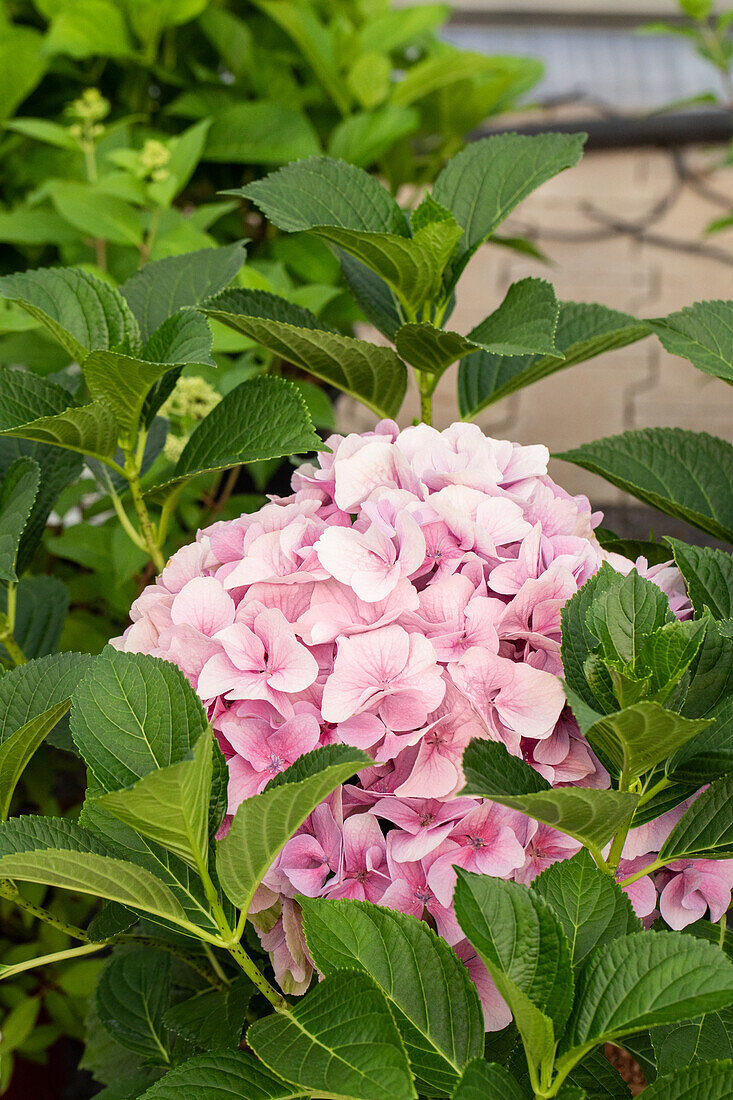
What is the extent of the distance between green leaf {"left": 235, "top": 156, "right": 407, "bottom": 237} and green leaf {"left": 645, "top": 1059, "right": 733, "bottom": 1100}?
48 cm

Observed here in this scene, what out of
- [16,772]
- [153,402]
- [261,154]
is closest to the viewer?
[16,772]

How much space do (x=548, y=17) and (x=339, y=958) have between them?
11.5 ft

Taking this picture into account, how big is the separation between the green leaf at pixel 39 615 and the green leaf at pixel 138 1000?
0.74 feet

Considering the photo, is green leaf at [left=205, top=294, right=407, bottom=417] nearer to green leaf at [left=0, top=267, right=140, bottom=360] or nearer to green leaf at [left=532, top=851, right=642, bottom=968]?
green leaf at [left=0, top=267, right=140, bottom=360]

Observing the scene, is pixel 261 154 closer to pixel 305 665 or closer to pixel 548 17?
pixel 305 665

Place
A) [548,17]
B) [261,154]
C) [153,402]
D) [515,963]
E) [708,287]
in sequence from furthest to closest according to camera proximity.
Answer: [548,17] < [708,287] < [261,154] < [153,402] < [515,963]

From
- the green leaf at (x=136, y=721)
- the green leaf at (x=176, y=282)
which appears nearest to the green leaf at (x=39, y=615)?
the green leaf at (x=176, y=282)

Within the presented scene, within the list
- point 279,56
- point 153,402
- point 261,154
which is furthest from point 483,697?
point 279,56

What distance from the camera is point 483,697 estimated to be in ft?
1.57

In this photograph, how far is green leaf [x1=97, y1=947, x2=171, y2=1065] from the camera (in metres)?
0.63

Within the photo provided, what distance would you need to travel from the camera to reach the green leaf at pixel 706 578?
517 mm

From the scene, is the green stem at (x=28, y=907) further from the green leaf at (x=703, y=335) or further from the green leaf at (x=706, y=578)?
→ the green leaf at (x=703, y=335)

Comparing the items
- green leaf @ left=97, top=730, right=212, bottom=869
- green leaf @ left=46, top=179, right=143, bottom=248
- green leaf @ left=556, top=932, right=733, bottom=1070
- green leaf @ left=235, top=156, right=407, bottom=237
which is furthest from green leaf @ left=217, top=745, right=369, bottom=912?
green leaf @ left=46, top=179, right=143, bottom=248

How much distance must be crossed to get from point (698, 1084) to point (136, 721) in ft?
0.88
